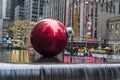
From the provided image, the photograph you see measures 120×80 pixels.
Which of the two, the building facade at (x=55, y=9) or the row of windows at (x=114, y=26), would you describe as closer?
the row of windows at (x=114, y=26)

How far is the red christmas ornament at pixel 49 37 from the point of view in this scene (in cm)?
1239

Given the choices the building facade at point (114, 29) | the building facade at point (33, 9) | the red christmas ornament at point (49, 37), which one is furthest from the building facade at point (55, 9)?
the red christmas ornament at point (49, 37)

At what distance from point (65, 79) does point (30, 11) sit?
457 feet

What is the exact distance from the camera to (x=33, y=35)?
503 inches

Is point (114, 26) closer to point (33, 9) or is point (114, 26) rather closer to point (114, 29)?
point (114, 29)

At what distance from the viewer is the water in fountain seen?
898 cm

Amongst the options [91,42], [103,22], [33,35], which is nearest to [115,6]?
[103,22]

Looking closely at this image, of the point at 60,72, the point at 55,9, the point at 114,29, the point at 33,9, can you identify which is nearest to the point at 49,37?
the point at 60,72

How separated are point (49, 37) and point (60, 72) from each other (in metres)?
2.98

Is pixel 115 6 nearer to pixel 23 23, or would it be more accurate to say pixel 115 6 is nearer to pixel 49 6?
pixel 49 6

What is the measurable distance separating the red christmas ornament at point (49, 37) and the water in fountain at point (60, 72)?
2.47 m

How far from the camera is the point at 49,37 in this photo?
12.4m

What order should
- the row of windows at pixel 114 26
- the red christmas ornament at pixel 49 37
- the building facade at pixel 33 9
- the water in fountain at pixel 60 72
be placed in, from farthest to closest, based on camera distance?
the building facade at pixel 33 9
the row of windows at pixel 114 26
the red christmas ornament at pixel 49 37
the water in fountain at pixel 60 72

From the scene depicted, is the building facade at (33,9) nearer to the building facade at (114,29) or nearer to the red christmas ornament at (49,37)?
the building facade at (114,29)
